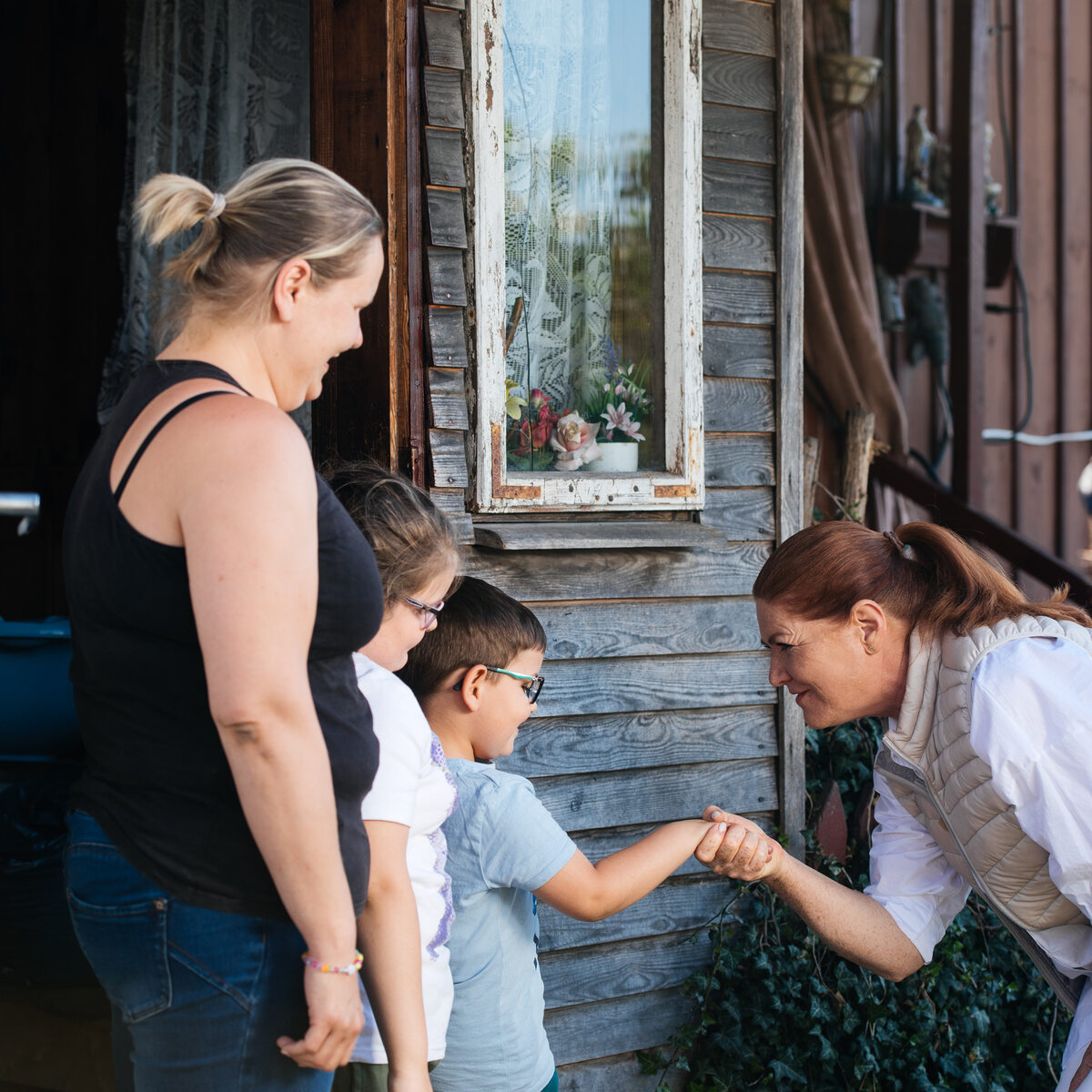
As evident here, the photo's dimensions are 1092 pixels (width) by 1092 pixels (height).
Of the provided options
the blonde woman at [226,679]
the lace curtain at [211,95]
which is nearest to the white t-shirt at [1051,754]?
the blonde woman at [226,679]

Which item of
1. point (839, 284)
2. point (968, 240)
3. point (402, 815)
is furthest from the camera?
point (839, 284)

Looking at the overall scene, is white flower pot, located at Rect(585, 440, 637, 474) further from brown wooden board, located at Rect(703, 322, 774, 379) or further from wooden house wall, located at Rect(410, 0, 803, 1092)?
brown wooden board, located at Rect(703, 322, 774, 379)

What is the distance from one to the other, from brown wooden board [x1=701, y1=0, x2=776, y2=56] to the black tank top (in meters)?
2.50

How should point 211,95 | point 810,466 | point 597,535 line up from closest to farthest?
point 597,535 < point 211,95 < point 810,466

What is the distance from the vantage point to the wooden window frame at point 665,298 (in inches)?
112

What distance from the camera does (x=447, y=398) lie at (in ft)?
9.29

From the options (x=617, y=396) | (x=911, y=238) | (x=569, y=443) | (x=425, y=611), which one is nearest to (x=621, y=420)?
A: (x=617, y=396)

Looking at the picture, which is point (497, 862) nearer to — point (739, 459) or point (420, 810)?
point (420, 810)

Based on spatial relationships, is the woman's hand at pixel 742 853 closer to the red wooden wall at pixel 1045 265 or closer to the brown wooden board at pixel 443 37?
the brown wooden board at pixel 443 37

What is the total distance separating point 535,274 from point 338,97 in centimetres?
68

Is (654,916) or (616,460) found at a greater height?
(616,460)

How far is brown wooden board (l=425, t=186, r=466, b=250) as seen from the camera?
2793 millimetres

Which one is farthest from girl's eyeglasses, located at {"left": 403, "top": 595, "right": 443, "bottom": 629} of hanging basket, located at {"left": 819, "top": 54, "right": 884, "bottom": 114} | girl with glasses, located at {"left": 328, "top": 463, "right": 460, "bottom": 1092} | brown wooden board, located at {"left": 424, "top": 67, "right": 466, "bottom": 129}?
hanging basket, located at {"left": 819, "top": 54, "right": 884, "bottom": 114}

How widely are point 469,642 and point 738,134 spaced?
206 cm
